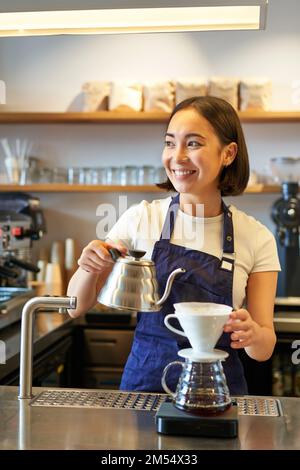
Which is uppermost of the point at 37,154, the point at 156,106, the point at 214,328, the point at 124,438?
A: the point at 156,106

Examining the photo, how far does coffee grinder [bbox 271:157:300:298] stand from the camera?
3.40 meters

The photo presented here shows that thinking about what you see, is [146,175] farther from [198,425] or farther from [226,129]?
[198,425]

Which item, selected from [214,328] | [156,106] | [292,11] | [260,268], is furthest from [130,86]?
[214,328]

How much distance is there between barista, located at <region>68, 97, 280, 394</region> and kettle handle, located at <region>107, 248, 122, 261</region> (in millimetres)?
147

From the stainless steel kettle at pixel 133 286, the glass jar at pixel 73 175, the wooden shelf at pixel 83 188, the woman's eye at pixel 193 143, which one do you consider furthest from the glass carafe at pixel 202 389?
the glass jar at pixel 73 175

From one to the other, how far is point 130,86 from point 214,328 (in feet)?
8.78

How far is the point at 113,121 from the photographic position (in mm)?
3775

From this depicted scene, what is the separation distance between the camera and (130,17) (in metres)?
1.63

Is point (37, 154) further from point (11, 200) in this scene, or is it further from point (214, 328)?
point (214, 328)

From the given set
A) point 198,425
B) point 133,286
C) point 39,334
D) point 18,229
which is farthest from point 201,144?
point 18,229

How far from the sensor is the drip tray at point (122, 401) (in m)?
1.47

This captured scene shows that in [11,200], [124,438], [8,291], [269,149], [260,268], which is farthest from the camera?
[269,149]

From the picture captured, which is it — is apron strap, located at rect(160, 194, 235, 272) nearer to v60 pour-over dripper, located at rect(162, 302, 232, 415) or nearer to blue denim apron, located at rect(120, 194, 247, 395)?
blue denim apron, located at rect(120, 194, 247, 395)

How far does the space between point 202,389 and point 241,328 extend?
17cm
